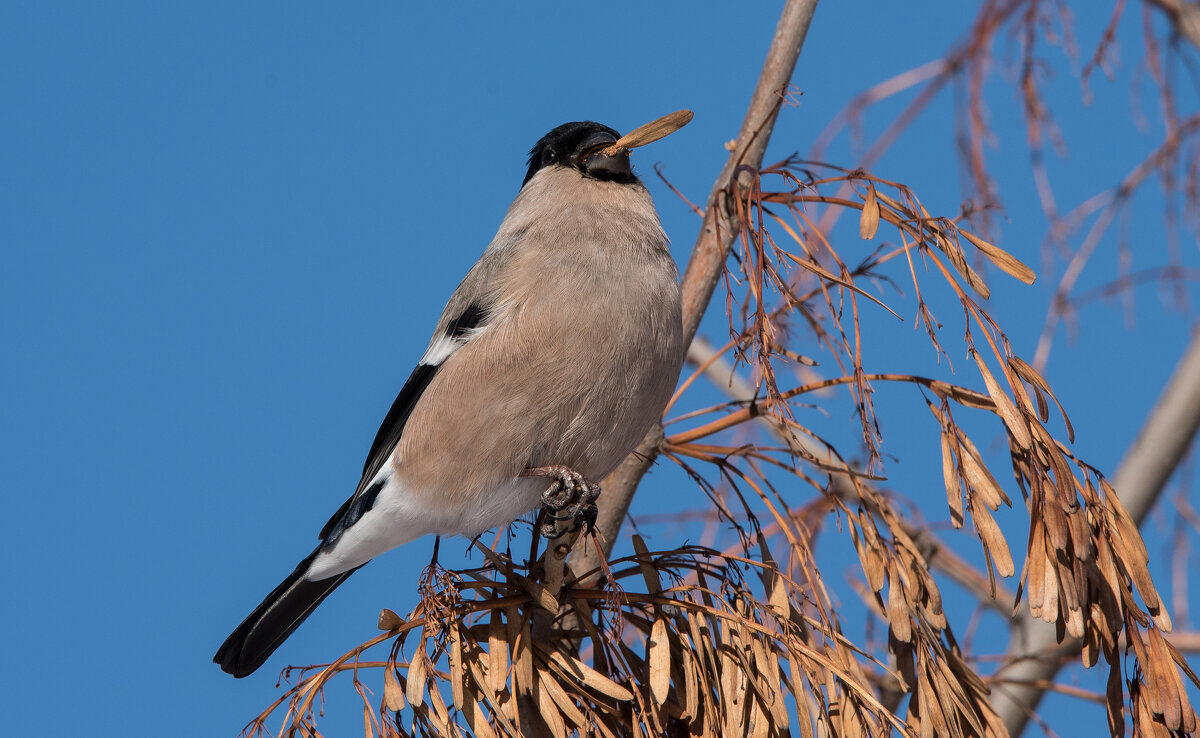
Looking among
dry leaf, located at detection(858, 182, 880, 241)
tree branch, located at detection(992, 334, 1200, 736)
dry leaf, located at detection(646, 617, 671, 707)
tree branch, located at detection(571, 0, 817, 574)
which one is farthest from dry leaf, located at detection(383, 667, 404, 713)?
tree branch, located at detection(992, 334, 1200, 736)

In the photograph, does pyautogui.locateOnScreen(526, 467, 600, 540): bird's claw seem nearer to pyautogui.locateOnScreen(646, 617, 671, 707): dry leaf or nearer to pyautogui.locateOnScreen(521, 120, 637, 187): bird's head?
pyautogui.locateOnScreen(646, 617, 671, 707): dry leaf

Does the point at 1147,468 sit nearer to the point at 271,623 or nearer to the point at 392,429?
the point at 392,429

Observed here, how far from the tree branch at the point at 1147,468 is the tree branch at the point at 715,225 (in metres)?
1.18

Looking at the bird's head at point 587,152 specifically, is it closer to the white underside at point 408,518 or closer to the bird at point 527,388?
the bird at point 527,388

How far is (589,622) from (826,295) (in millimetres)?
774

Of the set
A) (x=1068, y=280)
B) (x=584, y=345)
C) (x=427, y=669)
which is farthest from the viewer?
(x=1068, y=280)

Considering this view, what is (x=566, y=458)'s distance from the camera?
2668 millimetres

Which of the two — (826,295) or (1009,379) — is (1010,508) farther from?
(826,295)

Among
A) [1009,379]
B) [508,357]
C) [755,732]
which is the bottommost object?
[755,732]

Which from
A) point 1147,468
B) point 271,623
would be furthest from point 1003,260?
point 271,623

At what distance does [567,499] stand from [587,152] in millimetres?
1043

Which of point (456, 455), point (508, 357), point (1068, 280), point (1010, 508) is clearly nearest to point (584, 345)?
point (508, 357)

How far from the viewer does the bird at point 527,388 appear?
2.62 m

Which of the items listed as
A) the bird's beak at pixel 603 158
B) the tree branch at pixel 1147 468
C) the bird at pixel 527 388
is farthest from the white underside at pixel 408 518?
the tree branch at pixel 1147 468
